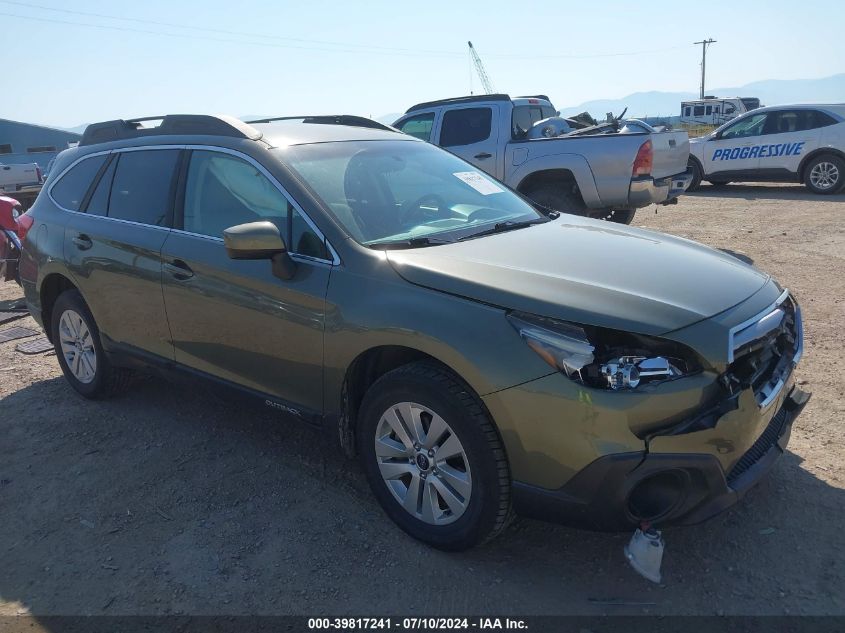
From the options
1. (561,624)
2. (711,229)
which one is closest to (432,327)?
(561,624)

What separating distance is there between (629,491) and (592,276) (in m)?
0.88

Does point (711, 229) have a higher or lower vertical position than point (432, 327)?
lower

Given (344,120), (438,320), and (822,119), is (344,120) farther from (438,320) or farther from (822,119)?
(822,119)

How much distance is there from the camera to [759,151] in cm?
1450

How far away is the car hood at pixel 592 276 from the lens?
269 cm

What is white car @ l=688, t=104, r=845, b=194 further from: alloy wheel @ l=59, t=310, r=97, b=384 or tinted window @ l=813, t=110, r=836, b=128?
alloy wheel @ l=59, t=310, r=97, b=384

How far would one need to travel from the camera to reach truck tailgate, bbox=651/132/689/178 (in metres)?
8.63

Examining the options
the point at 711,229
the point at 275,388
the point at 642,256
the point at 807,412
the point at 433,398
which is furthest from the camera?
the point at 711,229

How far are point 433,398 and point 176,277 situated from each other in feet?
5.98

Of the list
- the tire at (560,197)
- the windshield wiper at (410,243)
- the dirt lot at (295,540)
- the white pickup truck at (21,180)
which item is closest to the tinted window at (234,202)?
the windshield wiper at (410,243)

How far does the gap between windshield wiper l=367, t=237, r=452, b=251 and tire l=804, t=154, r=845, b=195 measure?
13.0 meters

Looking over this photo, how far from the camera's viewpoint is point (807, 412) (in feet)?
13.7

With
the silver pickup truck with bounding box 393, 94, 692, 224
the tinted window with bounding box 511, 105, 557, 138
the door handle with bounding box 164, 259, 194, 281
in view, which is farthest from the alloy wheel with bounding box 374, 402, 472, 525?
the tinted window with bounding box 511, 105, 557, 138

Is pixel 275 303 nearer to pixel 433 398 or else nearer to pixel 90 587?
pixel 433 398
